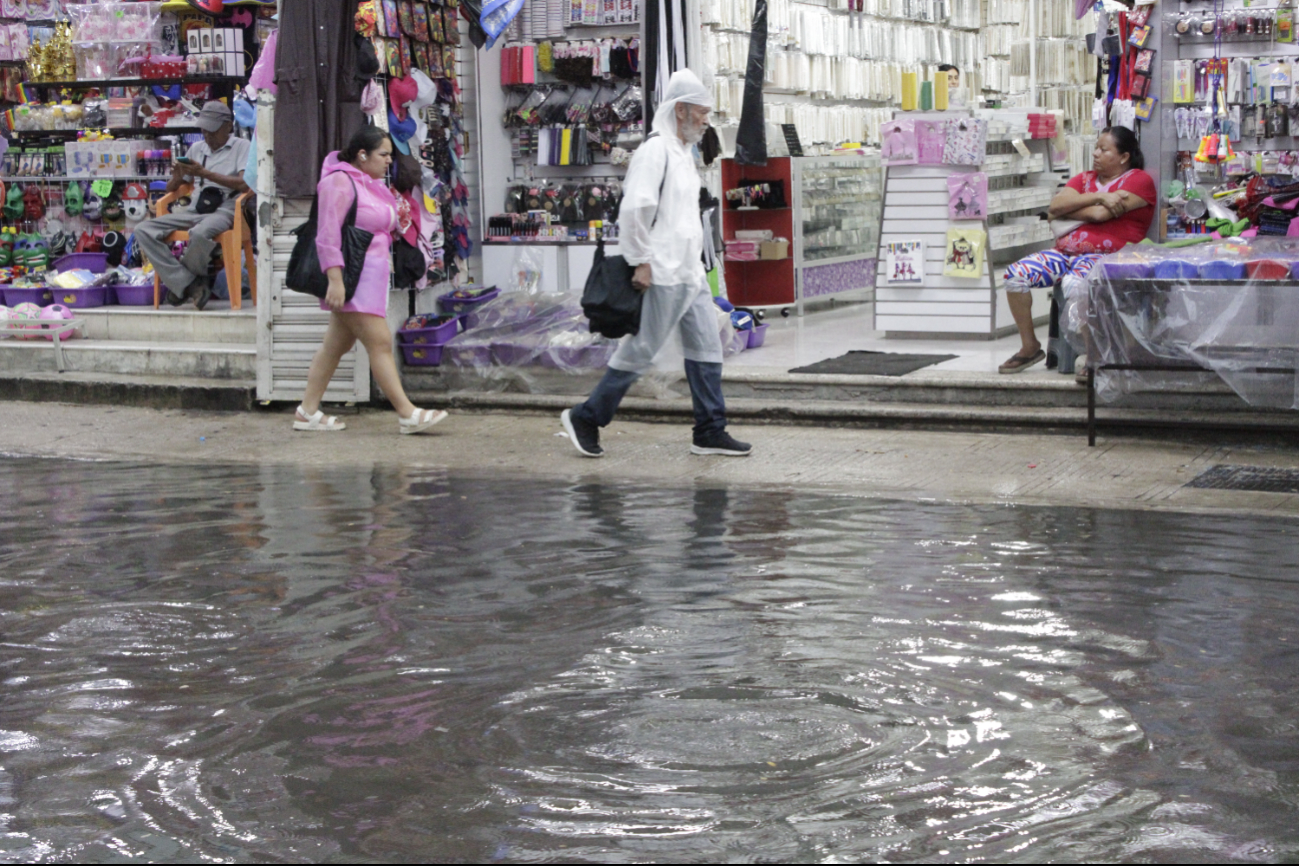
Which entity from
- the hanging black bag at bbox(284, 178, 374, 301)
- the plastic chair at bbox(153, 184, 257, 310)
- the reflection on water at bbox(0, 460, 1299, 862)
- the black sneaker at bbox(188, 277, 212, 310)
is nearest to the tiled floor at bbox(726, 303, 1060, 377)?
the hanging black bag at bbox(284, 178, 374, 301)

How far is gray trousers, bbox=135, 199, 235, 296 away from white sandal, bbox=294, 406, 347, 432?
279cm

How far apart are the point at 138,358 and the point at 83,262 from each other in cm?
202

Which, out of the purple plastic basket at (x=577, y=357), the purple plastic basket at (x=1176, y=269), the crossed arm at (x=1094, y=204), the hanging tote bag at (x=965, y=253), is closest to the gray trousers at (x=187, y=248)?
the purple plastic basket at (x=577, y=357)

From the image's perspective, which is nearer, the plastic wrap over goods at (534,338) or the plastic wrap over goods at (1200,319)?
the plastic wrap over goods at (1200,319)

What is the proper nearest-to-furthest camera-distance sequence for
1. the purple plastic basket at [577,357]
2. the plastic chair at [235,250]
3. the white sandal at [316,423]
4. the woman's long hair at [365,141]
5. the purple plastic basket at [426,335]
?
1. the woman's long hair at [365,141]
2. the white sandal at [316,423]
3. the purple plastic basket at [577,357]
4. the purple plastic basket at [426,335]
5. the plastic chair at [235,250]

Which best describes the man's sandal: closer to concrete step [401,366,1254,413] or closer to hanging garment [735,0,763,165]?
concrete step [401,366,1254,413]

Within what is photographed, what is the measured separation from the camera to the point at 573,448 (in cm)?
924

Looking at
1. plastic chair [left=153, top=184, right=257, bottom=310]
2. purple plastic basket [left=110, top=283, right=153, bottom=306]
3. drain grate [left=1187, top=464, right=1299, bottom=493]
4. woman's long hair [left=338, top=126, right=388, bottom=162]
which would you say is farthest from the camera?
purple plastic basket [left=110, top=283, right=153, bottom=306]

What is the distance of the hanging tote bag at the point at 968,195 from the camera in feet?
37.6

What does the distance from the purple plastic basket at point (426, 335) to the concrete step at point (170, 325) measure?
1498 mm

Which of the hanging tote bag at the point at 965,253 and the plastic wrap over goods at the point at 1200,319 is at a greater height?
the hanging tote bag at the point at 965,253

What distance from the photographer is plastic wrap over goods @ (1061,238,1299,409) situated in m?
8.23

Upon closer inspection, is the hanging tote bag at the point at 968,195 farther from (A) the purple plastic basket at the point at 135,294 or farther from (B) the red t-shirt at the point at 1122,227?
(A) the purple plastic basket at the point at 135,294

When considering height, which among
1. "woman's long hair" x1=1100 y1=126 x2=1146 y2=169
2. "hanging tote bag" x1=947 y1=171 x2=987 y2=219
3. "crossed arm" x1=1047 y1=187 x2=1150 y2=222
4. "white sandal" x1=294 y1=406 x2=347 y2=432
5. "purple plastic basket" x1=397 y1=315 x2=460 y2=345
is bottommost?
"white sandal" x1=294 y1=406 x2=347 y2=432
